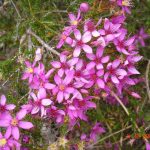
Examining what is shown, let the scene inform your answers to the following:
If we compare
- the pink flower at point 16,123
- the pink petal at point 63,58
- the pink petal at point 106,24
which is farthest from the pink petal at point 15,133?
the pink petal at point 106,24

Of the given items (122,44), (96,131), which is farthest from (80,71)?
(96,131)

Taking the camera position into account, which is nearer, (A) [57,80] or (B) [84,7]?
(A) [57,80]

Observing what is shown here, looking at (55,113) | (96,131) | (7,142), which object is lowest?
(96,131)

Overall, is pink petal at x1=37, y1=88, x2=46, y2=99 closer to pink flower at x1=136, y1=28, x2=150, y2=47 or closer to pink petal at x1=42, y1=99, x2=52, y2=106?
pink petal at x1=42, y1=99, x2=52, y2=106

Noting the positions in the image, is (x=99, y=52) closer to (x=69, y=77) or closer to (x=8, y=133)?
(x=69, y=77)

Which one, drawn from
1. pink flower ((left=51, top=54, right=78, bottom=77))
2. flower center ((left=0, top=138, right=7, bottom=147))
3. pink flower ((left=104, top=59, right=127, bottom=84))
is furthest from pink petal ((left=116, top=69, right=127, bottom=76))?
flower center ((left=0, top=138, right=7, bottom=147))

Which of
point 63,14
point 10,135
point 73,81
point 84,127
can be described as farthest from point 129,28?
point 10,135

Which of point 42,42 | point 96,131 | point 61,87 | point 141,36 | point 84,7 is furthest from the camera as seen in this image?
point 141,36

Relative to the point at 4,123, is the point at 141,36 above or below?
below
